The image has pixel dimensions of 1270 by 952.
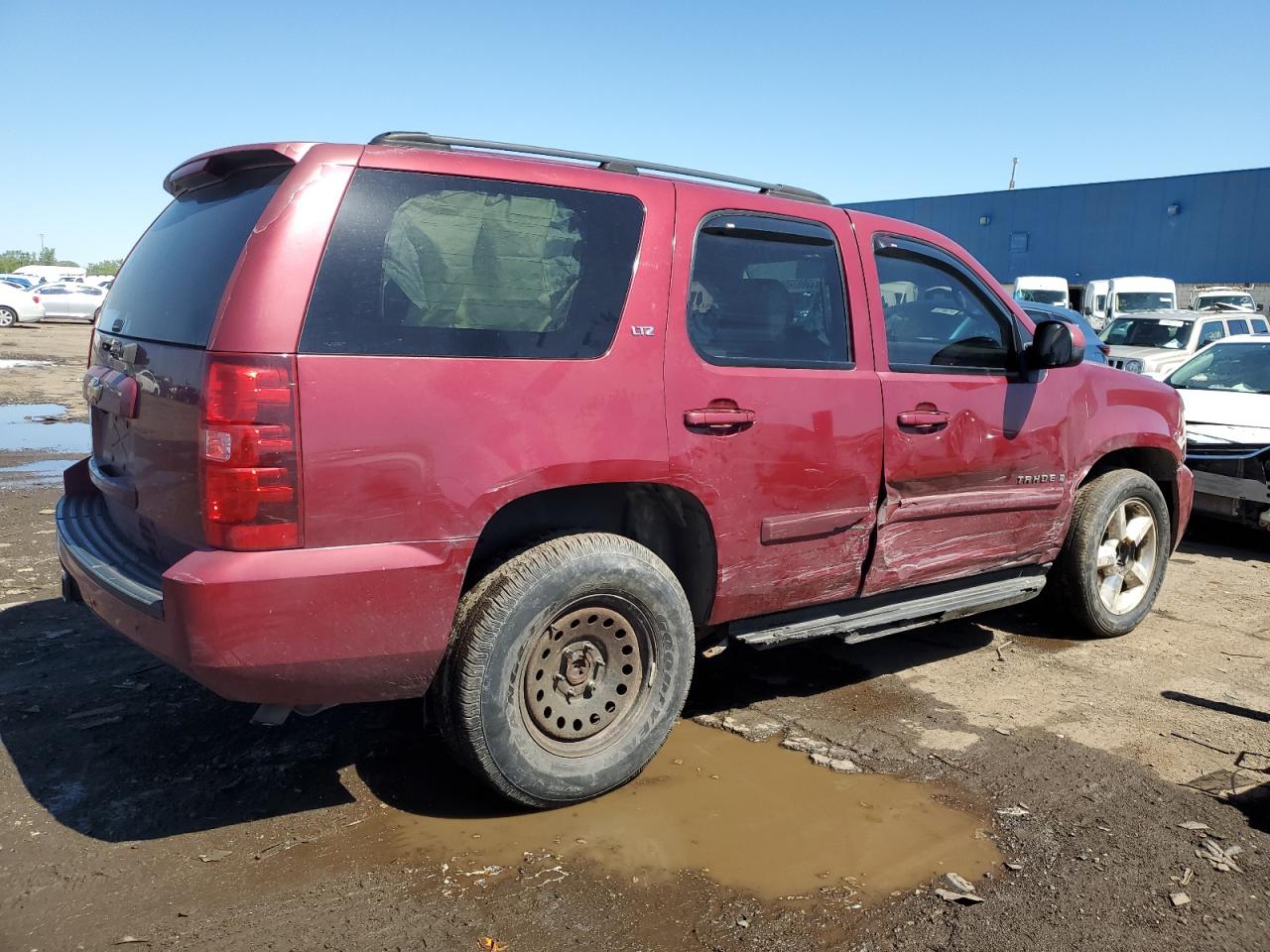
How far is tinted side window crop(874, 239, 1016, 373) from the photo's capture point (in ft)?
13.4

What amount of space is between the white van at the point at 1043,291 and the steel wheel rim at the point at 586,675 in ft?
80.8

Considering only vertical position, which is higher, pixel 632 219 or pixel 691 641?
pixel 632 219

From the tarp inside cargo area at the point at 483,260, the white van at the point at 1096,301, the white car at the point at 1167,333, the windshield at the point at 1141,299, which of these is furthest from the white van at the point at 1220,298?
the tarp inside cargo area at the point at 483,260

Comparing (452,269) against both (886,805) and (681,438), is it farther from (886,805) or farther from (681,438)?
(886,805)

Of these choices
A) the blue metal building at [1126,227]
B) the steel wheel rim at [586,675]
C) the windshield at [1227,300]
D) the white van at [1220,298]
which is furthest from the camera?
the blue metal building at [1126,227]

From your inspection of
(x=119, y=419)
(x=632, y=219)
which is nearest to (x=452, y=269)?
(x=632, y=219)

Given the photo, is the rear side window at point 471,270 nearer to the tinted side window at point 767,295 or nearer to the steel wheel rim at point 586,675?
the tinted side window at point 767,295

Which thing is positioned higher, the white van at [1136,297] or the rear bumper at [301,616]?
the white van at [1136,297]

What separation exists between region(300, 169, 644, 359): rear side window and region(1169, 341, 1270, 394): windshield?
7343mm

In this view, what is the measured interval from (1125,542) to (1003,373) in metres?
1.41

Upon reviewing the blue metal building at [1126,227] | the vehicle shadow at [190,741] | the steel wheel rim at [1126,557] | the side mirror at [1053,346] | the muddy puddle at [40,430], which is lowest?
the vehicle shadow at [190,741]

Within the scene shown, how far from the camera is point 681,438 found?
129 inches

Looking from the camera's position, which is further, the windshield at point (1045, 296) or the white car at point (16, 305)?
the white car at point (16, 305)

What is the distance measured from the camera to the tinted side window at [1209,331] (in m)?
15.8
